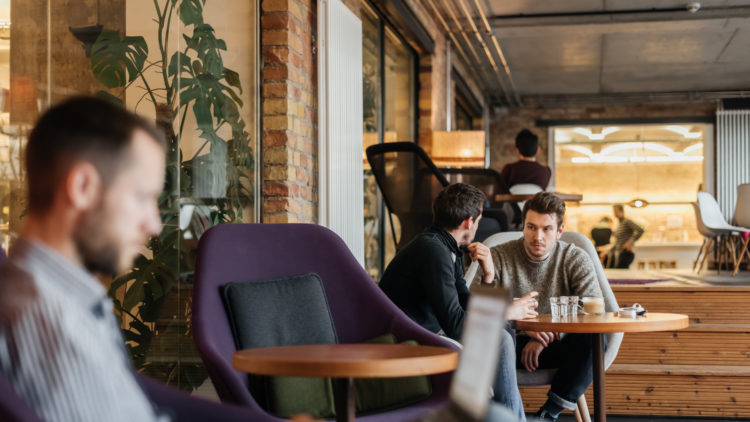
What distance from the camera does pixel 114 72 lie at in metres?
2.66

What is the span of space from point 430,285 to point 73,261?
1851 mm

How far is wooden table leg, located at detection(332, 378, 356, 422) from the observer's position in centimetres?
165

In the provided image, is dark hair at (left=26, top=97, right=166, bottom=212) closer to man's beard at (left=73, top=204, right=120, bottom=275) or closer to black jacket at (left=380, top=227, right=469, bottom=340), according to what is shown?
man's beard at (left=73, top=204, right=120, bottom=275)

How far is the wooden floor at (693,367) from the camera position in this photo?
4.12 m

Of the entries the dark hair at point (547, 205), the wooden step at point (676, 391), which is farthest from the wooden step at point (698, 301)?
the dark hair at point (547, 205)

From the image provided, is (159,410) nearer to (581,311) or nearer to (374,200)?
(581,311)

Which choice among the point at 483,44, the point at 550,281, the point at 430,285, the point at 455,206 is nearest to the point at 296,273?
the point at 430,285

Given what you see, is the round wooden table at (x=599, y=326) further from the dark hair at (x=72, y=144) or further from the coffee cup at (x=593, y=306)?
the dark hair at (x=72, y=144)

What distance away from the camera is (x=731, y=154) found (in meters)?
12.0

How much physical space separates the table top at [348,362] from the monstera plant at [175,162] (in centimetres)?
109

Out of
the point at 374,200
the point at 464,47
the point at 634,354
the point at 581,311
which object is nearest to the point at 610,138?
the point at 464,47

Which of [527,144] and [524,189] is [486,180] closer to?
[524,189]

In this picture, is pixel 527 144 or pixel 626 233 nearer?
pixel 527 144

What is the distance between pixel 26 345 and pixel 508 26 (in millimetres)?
7442
